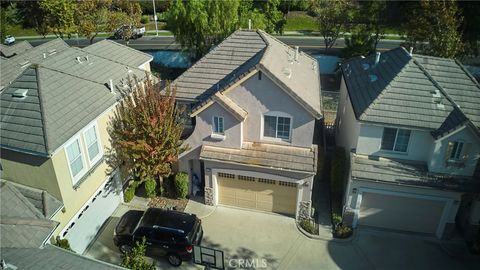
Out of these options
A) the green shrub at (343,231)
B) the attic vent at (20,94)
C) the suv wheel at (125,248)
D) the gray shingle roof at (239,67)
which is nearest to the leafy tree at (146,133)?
the gray shingle roof at (239,67)

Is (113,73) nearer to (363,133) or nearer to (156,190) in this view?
(156,190)

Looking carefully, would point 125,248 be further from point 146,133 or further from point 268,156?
point 268,156

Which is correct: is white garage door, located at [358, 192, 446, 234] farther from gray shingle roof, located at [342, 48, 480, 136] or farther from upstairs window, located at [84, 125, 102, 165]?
upstairs window, located at [84, 125, 102, 165]

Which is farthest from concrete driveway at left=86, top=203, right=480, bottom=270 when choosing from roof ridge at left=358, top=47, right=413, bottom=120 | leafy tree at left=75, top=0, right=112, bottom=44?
leafy tree at left=75, top=0, right=112, bottom=44

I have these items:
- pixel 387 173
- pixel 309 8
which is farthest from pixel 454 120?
pixel 309 8

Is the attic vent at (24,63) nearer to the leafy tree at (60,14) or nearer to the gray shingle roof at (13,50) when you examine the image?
the gray shingle roof at (13,50)
